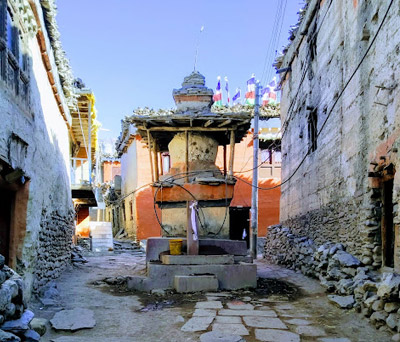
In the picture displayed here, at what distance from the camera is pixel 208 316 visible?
6.16 metres

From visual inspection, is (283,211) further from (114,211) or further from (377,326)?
(114,211)

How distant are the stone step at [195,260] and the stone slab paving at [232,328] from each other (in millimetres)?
2921

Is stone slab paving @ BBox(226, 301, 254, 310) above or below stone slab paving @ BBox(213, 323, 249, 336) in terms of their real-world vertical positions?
below

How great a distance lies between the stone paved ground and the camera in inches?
207

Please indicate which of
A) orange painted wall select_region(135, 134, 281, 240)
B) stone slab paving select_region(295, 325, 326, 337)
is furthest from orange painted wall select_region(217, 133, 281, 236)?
stone slab paving select_region(295, 325, 326, 337)

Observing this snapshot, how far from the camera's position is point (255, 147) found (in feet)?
47.0

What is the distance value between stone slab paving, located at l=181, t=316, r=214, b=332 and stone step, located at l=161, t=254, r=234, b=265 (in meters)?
2.53

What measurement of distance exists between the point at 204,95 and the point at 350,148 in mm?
4543

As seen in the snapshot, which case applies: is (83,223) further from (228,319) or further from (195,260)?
(228,319)

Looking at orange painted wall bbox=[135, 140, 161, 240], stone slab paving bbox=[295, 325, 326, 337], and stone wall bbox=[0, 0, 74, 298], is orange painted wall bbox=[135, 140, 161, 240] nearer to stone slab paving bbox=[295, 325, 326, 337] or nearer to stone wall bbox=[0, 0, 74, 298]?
stone wall bbox=[0, 0, 74, 298]

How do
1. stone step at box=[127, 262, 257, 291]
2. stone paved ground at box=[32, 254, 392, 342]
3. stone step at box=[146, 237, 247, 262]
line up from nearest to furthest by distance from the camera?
stone paved ground at box=[32, 254, 392, 342] < stone step at box=[127, 262, 257, 291] < stone step at box=[146, 237, 247, 262]

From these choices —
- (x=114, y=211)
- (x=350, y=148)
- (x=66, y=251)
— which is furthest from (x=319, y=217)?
(x=114, y=211)

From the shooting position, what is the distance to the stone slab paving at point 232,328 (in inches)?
211

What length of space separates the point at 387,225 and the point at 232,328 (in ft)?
11.8
